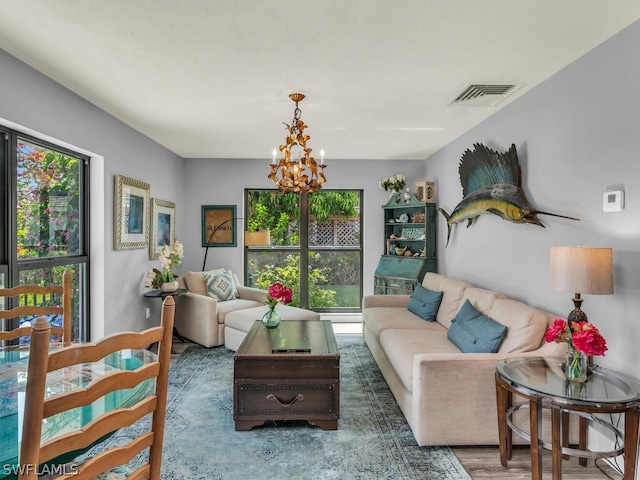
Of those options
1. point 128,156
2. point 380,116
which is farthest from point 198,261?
point 380,116

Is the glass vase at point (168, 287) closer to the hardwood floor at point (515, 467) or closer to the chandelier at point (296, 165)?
the chandelier at point (296, 165)

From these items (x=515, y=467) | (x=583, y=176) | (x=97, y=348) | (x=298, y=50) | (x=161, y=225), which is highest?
(x=298, y=50)

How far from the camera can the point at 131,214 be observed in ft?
13.4

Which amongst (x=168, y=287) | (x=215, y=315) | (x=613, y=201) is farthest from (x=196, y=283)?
(x=613, y=201)

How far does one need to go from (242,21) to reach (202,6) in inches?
8.4

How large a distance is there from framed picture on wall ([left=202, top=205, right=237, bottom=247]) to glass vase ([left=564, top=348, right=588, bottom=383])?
14.9 feet

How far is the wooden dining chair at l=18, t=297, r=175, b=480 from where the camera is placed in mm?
877

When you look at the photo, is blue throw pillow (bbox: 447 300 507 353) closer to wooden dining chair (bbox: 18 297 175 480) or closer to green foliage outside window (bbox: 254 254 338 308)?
wooden dining chair (bbox: 18 297 175 480)

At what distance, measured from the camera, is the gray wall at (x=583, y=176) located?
2094 millimetres

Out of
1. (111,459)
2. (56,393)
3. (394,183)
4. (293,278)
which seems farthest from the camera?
(293,278)

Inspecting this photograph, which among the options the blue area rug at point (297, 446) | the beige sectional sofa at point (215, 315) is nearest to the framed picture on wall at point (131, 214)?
the beige sectional sofa at point (215, 315)

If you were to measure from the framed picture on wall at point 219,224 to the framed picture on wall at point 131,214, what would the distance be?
1.27 meters

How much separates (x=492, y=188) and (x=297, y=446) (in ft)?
8.60

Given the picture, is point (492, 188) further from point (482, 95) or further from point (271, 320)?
point (271, 320)
